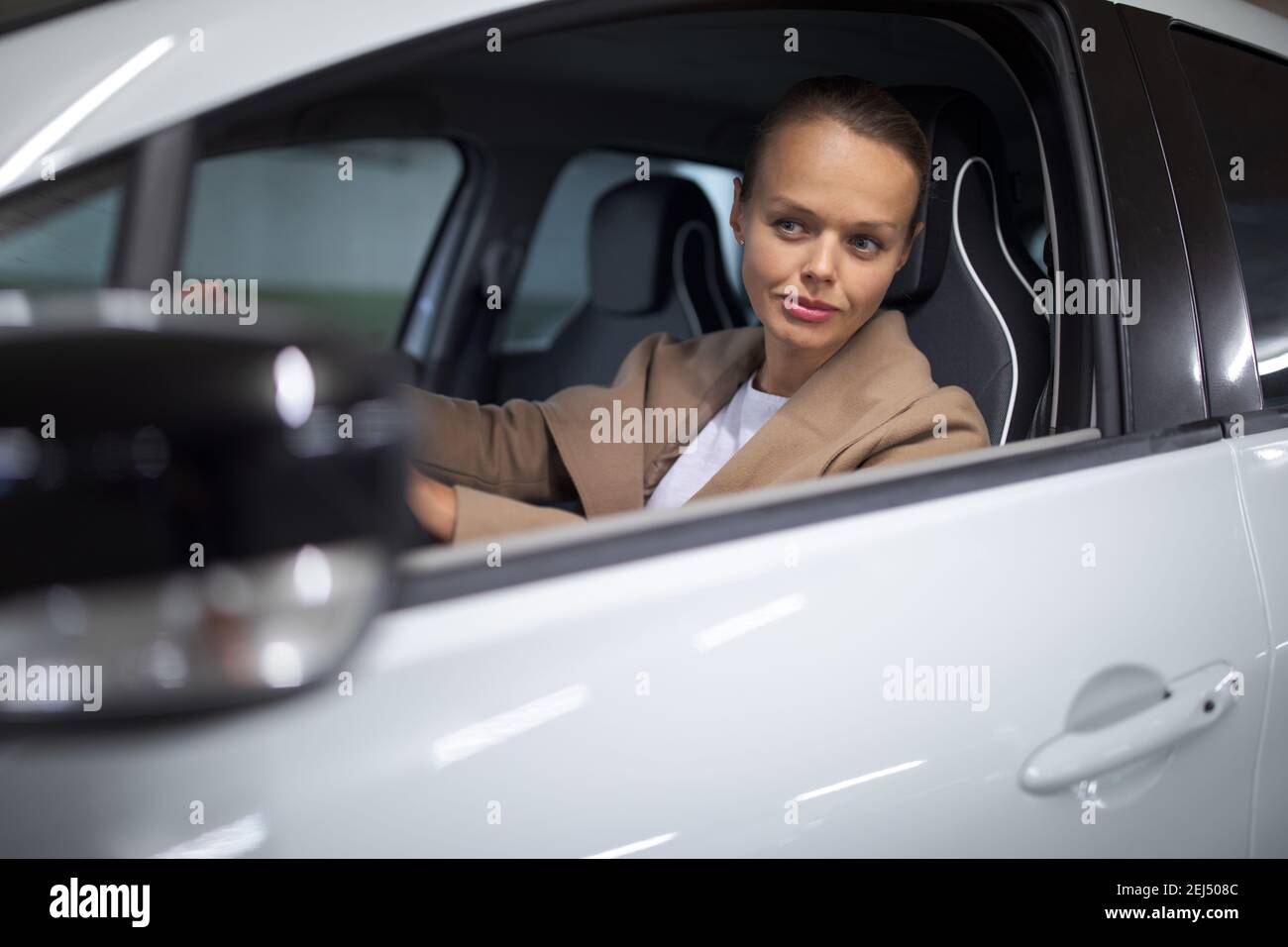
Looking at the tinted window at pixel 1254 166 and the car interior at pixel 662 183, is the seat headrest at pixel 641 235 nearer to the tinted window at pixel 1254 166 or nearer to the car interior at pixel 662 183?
the car interior at pixel 662 183

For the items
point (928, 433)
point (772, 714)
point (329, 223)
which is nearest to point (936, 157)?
point (928, 433)

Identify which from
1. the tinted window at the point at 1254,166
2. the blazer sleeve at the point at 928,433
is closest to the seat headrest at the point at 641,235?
the tinted window at the point at 1254,166

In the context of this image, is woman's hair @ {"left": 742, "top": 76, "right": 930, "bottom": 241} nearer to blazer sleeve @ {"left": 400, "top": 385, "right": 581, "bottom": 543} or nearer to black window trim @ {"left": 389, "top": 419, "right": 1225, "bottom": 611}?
black window trim @ {"left": 389, "top": 419, "right": 1225, "bottom": 611}

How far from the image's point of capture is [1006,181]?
178cm

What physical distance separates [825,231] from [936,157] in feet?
1.04

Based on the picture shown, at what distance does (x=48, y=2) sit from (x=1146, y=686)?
1203mm

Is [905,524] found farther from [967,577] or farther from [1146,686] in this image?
[1146,686]

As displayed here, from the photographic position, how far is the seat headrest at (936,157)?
1.64 metres

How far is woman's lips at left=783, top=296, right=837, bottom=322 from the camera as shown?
4.81ft

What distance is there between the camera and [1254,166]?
4.91ft

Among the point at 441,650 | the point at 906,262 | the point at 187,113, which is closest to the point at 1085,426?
the point at 906,262

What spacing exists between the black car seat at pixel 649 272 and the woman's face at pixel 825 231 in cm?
140

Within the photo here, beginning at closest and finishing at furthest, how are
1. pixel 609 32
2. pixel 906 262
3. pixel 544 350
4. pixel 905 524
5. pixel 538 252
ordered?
pixel 905 524 < pixel 906 262 < pixel 609 32 < pixel 544 350 < pixel 538 252

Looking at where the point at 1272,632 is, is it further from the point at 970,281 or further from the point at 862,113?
the point at 862,113
